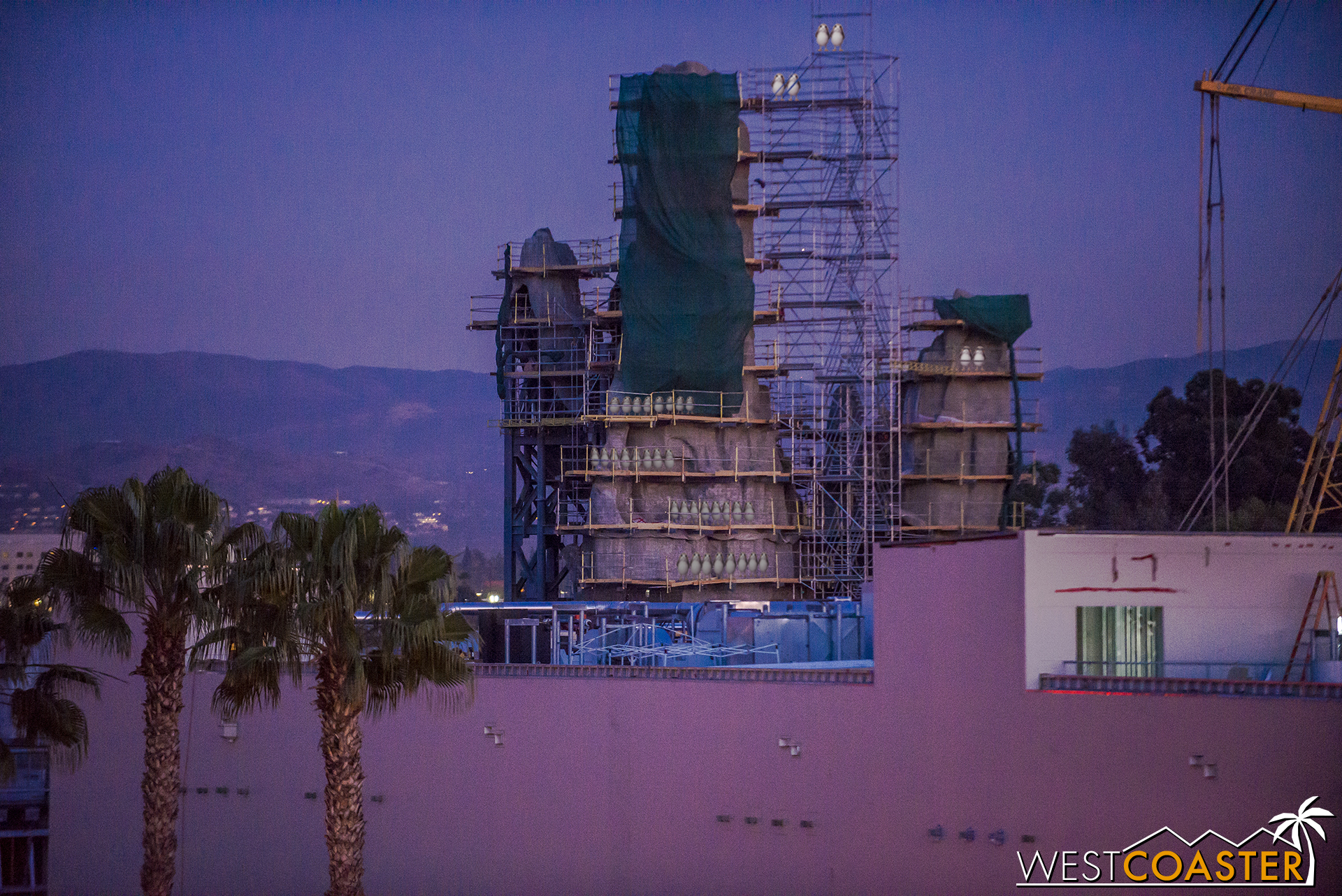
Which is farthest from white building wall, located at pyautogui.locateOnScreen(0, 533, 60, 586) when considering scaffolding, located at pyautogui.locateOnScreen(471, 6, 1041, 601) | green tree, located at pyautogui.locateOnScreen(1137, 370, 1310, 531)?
green tree, located at pyautogui.locateOnScreen(1137, 370, 1310, 531)

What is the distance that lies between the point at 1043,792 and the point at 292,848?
1219 centimetres

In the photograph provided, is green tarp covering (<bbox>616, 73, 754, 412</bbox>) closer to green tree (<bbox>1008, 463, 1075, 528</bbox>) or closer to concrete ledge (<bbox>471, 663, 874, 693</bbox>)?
concrete ledge (<bbox>471, 663, 874, 693</bbox>)

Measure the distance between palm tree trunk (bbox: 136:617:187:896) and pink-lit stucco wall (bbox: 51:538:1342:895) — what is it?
5096 millimetres

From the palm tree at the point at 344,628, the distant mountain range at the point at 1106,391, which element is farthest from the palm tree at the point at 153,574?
the distant mountain range at the point at 1106,391

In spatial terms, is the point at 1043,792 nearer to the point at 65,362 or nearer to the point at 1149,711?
the point at 1149,711

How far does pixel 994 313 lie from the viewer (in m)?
41.8

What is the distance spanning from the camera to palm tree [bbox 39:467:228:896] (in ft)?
62.3

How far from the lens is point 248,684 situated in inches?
717

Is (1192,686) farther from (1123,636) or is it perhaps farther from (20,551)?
(20,551)

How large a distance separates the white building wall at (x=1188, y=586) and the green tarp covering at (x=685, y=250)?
62.1 ft

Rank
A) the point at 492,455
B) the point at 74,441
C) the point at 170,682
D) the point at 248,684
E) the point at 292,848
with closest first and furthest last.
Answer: the point at 248,684 → the point at 170,682 → the point at 292,848 → the point at 74,441 → the point at 492,455

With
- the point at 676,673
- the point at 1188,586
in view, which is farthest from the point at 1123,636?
the point at 676,673

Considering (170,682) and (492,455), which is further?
(492,455)

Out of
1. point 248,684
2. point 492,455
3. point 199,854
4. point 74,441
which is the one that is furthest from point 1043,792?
point 492,455
